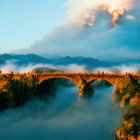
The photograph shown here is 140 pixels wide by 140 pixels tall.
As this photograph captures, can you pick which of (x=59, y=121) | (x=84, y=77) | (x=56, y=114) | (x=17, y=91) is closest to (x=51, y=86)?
(x=84, y=77)

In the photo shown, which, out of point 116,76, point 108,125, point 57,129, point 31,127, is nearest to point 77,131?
point 57,129

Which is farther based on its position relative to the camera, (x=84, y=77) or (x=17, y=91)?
(x=84, y=77)

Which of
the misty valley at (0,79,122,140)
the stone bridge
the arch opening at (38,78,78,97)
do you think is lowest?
the misty valley at (0,79,122,140)

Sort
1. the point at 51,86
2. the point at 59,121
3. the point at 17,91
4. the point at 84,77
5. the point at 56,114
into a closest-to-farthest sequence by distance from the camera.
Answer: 1. the point at 59,121
2. the point at 56,114
3. the point at 17,91
4. the point at 84,77
5. the point at 51,86

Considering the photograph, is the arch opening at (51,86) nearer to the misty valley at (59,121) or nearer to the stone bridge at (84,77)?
the stone bridge at (84,77)

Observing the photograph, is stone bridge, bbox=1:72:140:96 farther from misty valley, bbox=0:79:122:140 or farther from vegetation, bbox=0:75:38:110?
misty valley, bbox=0:79:122:140

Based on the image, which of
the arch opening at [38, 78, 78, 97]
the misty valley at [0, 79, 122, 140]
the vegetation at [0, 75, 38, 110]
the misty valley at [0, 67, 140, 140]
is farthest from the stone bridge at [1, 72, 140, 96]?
the misty valley at [0, 79, 122, 140]

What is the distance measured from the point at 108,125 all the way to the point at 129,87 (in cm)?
1044

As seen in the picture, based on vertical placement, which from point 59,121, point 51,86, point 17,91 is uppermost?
point 17,91

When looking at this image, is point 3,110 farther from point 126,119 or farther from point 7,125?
point 126,119

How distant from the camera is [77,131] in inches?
1852

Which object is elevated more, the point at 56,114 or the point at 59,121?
the point at 56,114

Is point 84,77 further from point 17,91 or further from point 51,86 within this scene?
point 51,86

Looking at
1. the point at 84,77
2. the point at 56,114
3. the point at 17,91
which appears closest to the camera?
the point at 56,114
